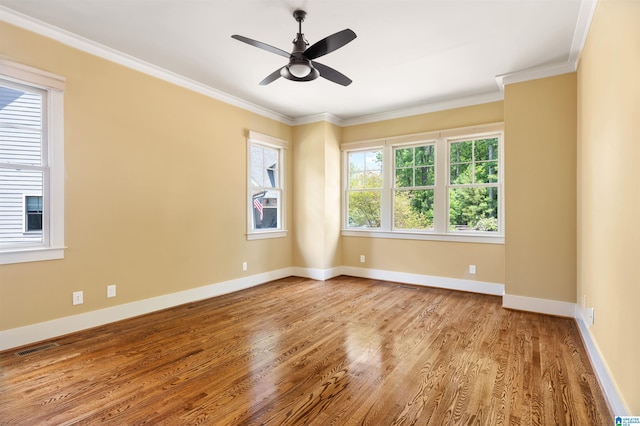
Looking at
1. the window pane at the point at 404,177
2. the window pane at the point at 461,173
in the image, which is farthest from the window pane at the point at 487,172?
the window pane at the point at 404,177

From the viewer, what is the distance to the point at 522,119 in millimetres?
3855

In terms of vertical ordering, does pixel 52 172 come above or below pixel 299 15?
below

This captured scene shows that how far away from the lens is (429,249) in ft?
16.7

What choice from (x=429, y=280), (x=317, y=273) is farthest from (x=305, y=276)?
(x=429, y=280)

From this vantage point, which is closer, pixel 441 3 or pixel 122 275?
pixel 441 3

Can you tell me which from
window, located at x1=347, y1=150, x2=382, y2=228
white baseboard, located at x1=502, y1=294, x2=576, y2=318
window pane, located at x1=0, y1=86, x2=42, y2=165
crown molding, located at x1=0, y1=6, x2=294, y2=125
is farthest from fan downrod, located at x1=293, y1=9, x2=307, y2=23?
white baseboard, located at x1=502, y1=294, x2=576, y2=318

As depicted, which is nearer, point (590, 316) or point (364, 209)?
point (590, 316)

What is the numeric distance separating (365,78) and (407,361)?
3.27 metres

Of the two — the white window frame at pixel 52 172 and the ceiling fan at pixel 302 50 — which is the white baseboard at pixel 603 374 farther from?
the white window frame at pixel 52 172

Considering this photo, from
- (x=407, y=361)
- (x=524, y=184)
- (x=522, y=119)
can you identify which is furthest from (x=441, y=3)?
(x=407, y=361)

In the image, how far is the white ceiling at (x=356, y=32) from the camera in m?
2.64

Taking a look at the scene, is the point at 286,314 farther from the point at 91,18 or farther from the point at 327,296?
the point at 91,18

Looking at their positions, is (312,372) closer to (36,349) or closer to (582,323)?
(36,349)

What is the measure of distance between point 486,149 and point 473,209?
893 mm
